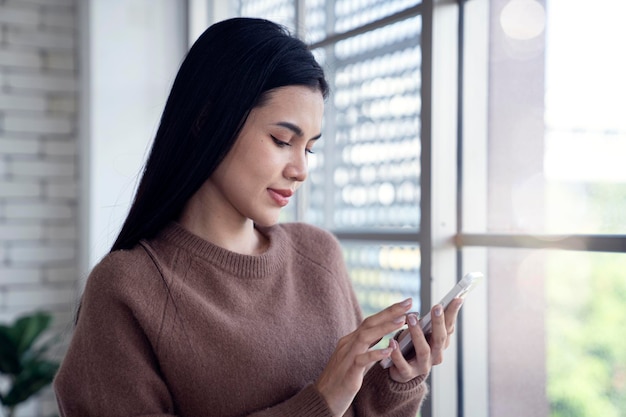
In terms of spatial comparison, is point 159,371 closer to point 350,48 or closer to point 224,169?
point 224,169

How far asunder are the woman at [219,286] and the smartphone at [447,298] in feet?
0.09

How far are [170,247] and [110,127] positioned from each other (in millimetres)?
1566

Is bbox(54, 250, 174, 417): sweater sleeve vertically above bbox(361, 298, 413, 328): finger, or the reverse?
bbox(361, 298, 413, 328): finger

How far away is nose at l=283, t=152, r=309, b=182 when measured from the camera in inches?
49.9

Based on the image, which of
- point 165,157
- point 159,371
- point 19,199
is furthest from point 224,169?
point 19,199

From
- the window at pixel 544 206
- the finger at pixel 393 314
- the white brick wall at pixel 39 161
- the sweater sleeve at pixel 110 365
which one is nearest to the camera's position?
the finger at pixel 393 314

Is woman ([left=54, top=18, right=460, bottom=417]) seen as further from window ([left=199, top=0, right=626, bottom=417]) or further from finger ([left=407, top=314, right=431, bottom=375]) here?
window ([left=199, top=0, right=626, bottom=417])

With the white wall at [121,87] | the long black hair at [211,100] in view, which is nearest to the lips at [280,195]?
the long black hair at [211,100]

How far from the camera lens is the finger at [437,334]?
3.74ft

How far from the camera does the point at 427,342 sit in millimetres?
1212

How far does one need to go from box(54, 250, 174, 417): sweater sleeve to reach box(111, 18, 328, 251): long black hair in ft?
0.44

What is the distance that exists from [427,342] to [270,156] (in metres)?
0.39

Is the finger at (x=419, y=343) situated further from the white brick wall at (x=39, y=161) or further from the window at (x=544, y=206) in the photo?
the white brick wall at (x=39, y=161)

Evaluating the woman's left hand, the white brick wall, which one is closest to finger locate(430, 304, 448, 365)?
the woman's left hand
